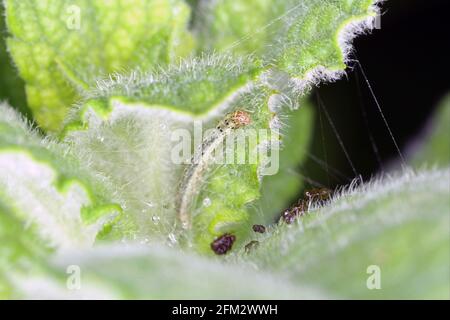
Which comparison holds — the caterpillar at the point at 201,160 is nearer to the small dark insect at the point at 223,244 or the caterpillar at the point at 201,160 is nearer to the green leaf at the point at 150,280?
the small dark insect at the point at 223,244

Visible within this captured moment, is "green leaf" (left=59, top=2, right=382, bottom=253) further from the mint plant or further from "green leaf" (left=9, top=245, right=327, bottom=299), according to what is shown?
"green leaf" (left=9, top=245, right=327, bottom=299)

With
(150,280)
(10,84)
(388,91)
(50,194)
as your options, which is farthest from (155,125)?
(388,91)

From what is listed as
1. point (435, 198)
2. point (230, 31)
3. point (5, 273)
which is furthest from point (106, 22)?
point (435, 198)

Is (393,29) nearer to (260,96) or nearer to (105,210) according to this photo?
(260,96)

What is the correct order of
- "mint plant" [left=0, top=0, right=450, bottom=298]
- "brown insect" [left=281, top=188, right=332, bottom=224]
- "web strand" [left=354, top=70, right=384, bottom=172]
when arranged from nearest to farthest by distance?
"mint plant" [left=0, top=0, right=450, bottom=298], "brown insect" [left=281, top=188, right=332, bottom=224], "web strand" [left=354, top=70, right=384, bottom=172]

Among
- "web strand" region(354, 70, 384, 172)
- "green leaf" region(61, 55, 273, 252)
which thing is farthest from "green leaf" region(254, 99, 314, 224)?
"green leaf" region(61, 55, 273, 252)
